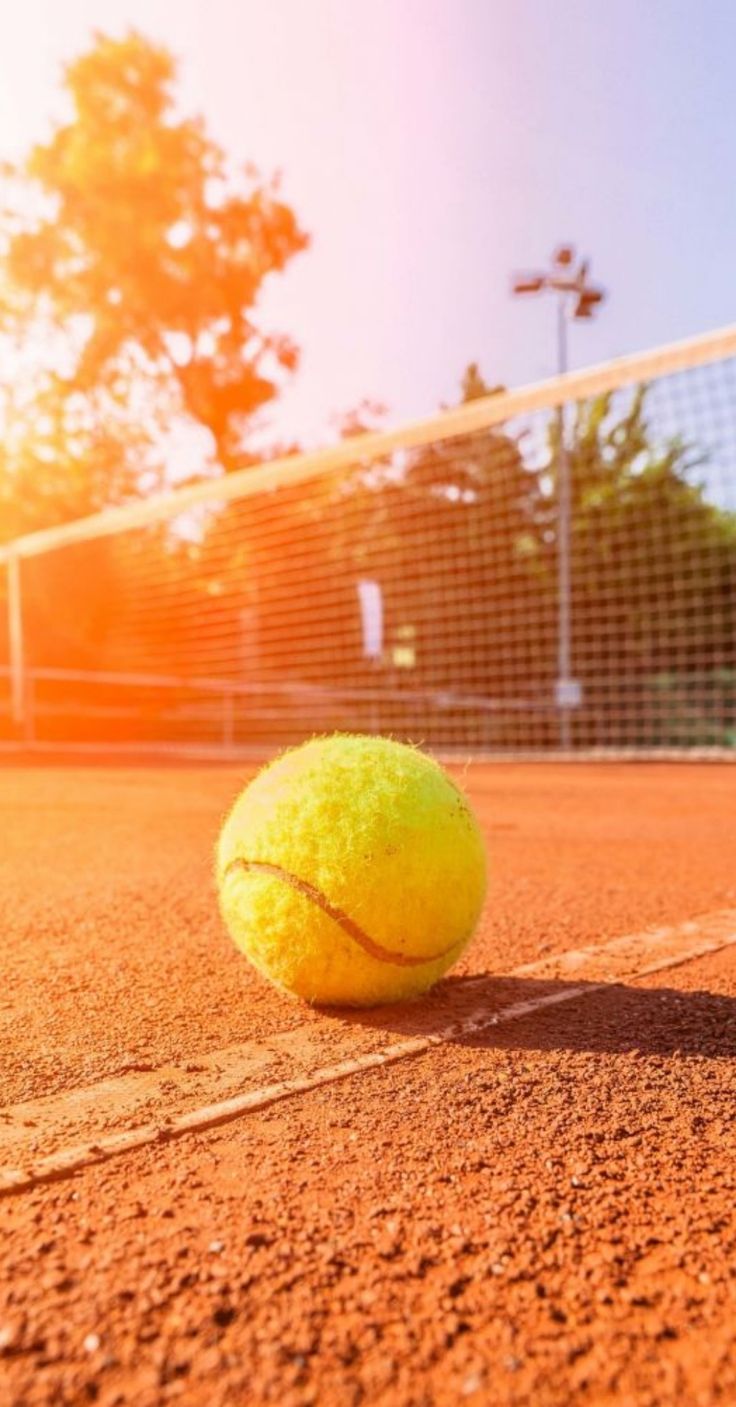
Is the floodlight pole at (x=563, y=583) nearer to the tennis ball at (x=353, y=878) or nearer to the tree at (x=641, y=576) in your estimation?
the tree at (x=641, y=576)

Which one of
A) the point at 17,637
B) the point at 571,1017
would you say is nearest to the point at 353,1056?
the point at 571,1017

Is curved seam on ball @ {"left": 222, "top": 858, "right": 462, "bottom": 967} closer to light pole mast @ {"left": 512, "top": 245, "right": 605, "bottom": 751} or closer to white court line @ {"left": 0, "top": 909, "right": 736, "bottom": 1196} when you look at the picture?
white court line @ {"left": 0, "top": 909, "right": 736, "bottom": 1196}

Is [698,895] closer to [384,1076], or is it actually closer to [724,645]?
[384,1076]

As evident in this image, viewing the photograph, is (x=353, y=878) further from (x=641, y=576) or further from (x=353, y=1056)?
(x=641, y=576)

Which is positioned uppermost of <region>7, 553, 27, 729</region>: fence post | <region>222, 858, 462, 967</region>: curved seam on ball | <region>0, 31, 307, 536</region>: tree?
<region>0, 31, 307, 536</region>: tree

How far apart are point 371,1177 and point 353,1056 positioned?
535 mm

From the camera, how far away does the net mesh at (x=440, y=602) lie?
14844 mm

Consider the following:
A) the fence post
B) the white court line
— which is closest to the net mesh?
the fence post

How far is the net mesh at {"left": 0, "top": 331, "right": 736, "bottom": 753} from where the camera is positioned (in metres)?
14.8

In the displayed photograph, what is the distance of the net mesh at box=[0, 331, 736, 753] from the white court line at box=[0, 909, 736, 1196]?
11.0 metres

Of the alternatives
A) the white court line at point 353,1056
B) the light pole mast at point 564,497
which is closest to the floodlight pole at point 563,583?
the light pole mast at point 564,497

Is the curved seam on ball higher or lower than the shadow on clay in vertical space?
higher

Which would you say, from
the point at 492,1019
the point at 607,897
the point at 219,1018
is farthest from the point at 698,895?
the point at 219,1018

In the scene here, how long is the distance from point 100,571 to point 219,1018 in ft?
51.8
